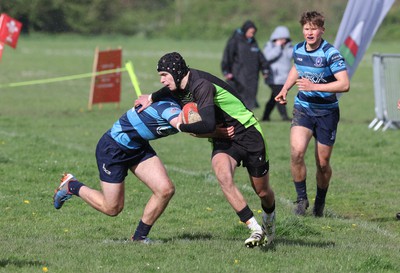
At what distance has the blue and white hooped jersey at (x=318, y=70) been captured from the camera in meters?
9.94

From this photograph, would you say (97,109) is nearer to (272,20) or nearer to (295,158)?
(295,158)

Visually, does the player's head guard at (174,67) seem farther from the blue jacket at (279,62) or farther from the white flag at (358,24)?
the blue jacket at (279,62)

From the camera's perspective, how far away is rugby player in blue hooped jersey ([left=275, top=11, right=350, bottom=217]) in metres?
9.86

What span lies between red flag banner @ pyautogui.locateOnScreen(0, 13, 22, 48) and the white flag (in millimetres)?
7634

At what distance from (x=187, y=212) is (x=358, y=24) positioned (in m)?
6.37

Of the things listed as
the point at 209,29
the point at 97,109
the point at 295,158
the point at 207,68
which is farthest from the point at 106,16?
the point at 295,158

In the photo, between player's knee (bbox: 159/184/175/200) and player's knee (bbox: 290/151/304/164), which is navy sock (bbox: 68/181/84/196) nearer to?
player's knee (bbox: 159/184/175/200)

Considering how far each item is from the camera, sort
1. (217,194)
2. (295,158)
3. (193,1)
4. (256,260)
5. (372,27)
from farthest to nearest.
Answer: (193,1) < (372,27) < (217,194) < (295,158) < (256,260)

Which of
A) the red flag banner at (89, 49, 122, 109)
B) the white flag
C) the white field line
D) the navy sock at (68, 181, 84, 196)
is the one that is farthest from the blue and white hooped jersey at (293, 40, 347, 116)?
the red flag banner at (89, 49, 122, 109)

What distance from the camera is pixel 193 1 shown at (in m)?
73.1

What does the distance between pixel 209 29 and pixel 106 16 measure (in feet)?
25.7

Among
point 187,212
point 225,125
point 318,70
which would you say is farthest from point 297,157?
point 225,125

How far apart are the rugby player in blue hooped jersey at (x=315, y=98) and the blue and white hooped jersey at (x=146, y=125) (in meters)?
1.81

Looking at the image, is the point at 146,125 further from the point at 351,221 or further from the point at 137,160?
the point at 351,221
